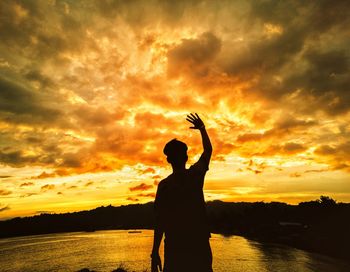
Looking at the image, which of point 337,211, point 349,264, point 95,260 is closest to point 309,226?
point 337,211

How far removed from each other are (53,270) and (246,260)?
63961 millimetres

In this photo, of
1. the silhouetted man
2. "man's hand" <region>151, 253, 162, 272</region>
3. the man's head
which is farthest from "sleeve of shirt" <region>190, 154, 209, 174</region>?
"man's hand" <region>151, 253, 162, 272</region>

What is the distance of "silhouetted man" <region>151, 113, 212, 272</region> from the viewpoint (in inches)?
148

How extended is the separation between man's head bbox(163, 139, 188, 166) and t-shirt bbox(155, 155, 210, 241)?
0.16 metres

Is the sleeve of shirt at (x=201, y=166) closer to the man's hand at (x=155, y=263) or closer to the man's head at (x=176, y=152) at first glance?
the man's head at (x=176, y=152)

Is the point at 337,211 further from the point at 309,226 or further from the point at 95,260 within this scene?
the point at 95,260

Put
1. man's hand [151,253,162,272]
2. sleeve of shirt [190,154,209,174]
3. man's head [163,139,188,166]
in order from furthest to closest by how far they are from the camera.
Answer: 1. sleeve of shirt [190,154,209,174]
2. man's head [163,139,188,166]
3. man's hand [151,253,162,272]

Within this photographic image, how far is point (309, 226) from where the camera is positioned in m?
126

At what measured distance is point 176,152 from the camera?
12.7 feet

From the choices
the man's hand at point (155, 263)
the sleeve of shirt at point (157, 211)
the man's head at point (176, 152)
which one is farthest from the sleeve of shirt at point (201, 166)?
the man's hand at point (155, 263)

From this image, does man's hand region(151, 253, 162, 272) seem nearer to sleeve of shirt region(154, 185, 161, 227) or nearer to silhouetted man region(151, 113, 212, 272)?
silhouetted man region(151, 113, 212, 272)

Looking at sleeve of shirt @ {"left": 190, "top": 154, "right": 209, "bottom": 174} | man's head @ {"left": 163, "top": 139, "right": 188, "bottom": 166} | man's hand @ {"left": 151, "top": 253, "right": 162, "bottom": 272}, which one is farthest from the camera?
sleeve of shirt @ {"left": 190, "top": 154, "right": 209, "bottom": 174}

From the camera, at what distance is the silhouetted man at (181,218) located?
148 inches

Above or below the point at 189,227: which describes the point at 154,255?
below
